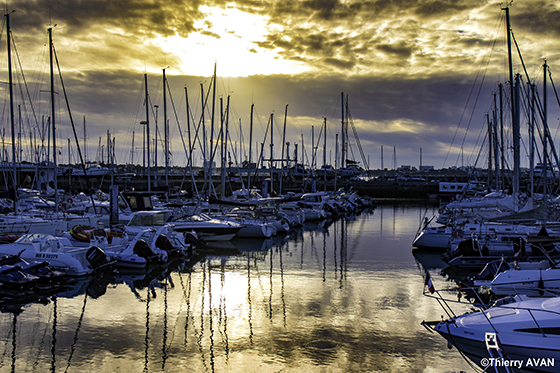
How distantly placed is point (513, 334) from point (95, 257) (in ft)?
48.2

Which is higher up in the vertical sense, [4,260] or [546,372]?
[4,260]

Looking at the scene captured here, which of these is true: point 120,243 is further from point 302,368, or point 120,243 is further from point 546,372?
point 546,372

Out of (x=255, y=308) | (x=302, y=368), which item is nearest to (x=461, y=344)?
(x=302, y=368)

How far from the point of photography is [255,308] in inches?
517

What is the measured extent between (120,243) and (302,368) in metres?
13.8

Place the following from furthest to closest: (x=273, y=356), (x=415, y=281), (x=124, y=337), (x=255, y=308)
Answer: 1. (x=415, y=281)
2. (x=255, y=308)
3. (x=124, y=337)
4. (x=273, y=356)

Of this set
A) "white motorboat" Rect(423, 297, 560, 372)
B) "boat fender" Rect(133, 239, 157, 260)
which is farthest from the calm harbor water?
"boat fender" Rect(133, 239, 157, 260)

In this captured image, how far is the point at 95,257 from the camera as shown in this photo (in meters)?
17.0

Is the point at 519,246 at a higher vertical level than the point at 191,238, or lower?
higher

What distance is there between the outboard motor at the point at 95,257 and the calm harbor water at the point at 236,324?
0.81 metres

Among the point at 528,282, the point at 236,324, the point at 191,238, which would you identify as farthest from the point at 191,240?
the point at 528,282

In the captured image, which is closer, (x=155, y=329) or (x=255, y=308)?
(x=155, y=329)

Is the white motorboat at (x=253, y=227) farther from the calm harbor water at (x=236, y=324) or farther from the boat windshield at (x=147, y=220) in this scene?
the calm harbor water at (x=236, y=324)

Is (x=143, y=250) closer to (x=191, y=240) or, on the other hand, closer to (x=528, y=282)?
(x=191, y=240)
